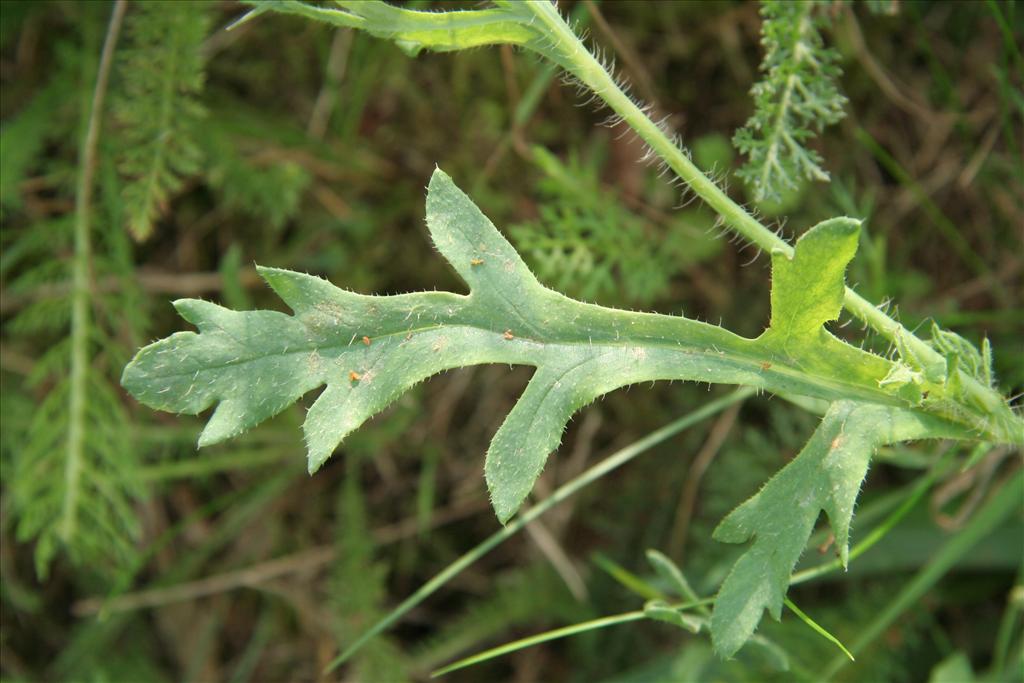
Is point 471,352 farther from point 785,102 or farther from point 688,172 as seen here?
point 785,102

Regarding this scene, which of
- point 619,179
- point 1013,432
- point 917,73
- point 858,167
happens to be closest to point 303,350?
point 1013,432

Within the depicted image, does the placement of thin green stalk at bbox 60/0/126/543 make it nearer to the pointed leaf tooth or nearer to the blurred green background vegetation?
the blurred green background vegetation

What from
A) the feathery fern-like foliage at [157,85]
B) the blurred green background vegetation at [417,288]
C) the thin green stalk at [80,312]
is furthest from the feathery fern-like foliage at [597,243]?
the thin green stalk at [80,312]

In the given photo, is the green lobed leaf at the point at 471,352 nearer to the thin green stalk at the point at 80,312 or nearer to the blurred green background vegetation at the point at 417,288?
the blurred green background vegetation at the point at 417,288

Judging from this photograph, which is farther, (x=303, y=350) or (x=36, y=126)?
(x=36, y=126)

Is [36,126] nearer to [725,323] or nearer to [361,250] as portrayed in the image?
[361,250]

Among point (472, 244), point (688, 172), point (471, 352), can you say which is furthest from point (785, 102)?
point (471, 352)
